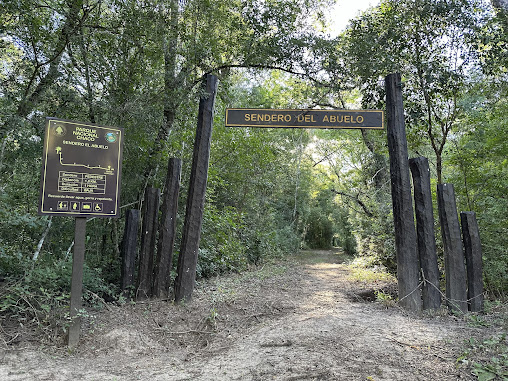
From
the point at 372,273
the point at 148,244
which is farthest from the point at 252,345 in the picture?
the point at 372,273

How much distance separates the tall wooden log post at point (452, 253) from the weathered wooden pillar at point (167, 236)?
4.84 metres

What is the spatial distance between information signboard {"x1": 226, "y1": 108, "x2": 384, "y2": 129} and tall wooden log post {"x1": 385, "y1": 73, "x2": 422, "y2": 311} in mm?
322

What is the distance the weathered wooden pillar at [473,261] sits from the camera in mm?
5645

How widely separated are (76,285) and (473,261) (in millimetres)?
6286

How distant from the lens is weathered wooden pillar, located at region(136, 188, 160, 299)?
6.34 m

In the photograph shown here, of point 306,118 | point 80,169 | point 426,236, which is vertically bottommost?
point 426,236

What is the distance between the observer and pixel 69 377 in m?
3.72

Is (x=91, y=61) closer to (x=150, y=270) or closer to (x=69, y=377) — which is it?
(x=150, y=270)

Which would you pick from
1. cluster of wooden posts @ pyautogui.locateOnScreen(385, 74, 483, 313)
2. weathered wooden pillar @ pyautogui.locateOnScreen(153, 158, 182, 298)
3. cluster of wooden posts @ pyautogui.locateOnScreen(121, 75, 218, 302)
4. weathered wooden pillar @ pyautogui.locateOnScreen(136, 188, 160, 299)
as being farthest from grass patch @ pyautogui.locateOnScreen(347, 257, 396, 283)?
weathered wooden pillar @ pyautogui.locateOnScreen(136, 188, 160, 299)

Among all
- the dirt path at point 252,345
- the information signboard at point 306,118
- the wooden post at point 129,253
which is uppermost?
the information signboard at point 306,118

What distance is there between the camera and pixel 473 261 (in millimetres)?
5738

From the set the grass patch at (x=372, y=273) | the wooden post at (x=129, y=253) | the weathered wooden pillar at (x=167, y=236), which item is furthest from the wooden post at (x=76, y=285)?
the grass patch at (x=372, y=273)

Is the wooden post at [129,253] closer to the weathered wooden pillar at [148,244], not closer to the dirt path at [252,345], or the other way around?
the weathered wooden pillar at [148,244]

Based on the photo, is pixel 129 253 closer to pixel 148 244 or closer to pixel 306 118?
pixel 148 244
